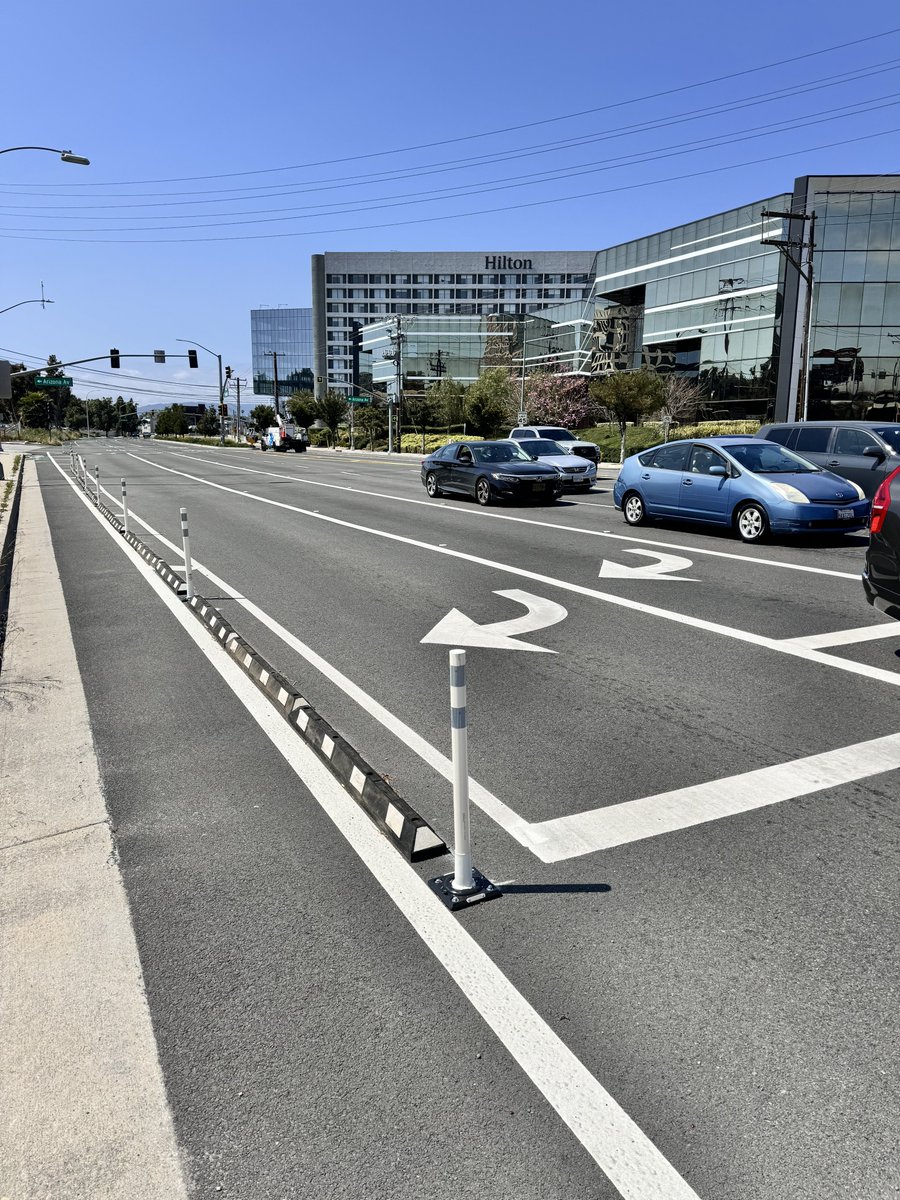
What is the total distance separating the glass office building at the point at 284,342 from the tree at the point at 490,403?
124947 millimetres

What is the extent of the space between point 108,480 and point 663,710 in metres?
31.2

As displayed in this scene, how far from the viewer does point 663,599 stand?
919 cm

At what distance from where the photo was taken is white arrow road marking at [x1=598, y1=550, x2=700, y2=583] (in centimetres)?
1049

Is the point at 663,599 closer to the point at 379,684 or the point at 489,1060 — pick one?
the point at 379,684

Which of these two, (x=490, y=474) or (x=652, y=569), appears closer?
(x=652, y=569)

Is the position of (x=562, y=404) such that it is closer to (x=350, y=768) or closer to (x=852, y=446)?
(x=852, y=446)

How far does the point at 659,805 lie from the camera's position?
14.1 feet

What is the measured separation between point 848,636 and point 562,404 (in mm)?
65493

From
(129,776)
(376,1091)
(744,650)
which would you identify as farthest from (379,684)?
(376,1091)

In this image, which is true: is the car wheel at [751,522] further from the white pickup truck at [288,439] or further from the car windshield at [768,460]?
the white pickup truck at [288,439]

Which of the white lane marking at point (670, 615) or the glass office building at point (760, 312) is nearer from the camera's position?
the white lane marking at point (670, 615)

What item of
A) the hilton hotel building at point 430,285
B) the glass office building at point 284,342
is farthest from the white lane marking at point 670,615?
the glass office building at point 284,342

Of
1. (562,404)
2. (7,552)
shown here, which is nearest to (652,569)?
(7,552)

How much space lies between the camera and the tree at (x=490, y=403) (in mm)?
62500
